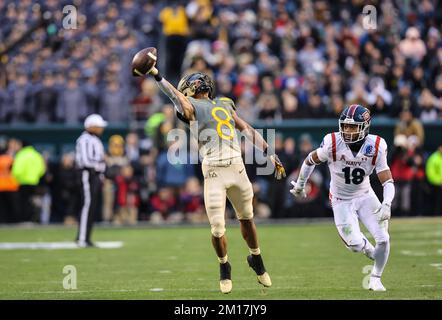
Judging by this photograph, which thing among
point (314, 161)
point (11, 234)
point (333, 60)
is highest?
point (333, 60)

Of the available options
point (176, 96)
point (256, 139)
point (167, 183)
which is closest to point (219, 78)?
point (167, 183)

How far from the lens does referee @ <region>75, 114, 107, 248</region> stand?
1455cm

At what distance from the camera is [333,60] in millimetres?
20609

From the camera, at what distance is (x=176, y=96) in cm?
902

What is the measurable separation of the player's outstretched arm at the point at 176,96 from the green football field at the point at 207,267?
1.55 metres

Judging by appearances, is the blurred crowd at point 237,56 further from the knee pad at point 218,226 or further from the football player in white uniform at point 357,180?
the knee pad at point 218,226

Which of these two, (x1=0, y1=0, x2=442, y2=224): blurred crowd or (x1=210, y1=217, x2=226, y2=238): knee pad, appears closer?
(x1=210, y1=217, x2=226, y2=238): knee pad

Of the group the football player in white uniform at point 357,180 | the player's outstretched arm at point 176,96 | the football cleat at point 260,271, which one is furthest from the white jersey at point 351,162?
the player's outstretched arm at point 176,96

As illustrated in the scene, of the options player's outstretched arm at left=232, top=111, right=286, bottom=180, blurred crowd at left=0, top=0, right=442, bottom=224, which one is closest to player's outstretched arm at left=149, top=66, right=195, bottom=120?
player's outstretched arm at left=232, top=111, right=286, bottom=180

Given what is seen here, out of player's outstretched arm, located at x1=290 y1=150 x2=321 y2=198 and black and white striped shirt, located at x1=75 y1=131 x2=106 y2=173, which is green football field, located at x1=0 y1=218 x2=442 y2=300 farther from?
black and white striped shirt, located at x1=75 y1=131 x2=106 y2=173

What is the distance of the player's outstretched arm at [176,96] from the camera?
8906mm

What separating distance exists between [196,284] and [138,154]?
33.7ft
